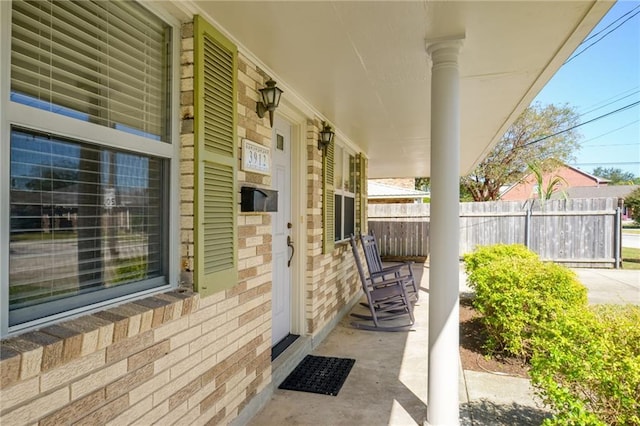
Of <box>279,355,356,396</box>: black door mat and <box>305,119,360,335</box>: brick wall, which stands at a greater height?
<box>305,119,360,335</box>: brick wall

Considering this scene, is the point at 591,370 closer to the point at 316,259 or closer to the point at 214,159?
the point at 214,159

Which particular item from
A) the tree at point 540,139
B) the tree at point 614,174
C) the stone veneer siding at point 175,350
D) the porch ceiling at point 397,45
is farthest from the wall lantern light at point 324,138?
the tree at point 614,174

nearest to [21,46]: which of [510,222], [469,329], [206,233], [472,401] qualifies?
[206,233]

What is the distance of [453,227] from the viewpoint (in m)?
2.41

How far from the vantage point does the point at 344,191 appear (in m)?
5.50

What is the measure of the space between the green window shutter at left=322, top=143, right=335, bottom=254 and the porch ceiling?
0.61m

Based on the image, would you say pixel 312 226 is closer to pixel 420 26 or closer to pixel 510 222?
pixel 420 26

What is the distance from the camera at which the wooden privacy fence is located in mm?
9625

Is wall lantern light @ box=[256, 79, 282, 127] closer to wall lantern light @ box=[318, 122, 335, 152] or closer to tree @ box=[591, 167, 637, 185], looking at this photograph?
wall lantern light @ box=[318, 122, 335, 152]

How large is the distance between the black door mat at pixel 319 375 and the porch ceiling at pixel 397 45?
236 centimetres

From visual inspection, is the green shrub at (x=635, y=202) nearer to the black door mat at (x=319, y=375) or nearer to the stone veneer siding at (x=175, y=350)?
the black door mat at (x=319, y=375)

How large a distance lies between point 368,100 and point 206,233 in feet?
7.19

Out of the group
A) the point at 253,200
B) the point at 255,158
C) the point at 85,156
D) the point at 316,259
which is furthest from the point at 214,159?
the point at 316,259

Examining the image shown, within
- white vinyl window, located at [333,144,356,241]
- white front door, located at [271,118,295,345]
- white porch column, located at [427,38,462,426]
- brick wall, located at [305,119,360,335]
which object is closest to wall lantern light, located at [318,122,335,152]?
brick wall, located at [305,119,360,335]
